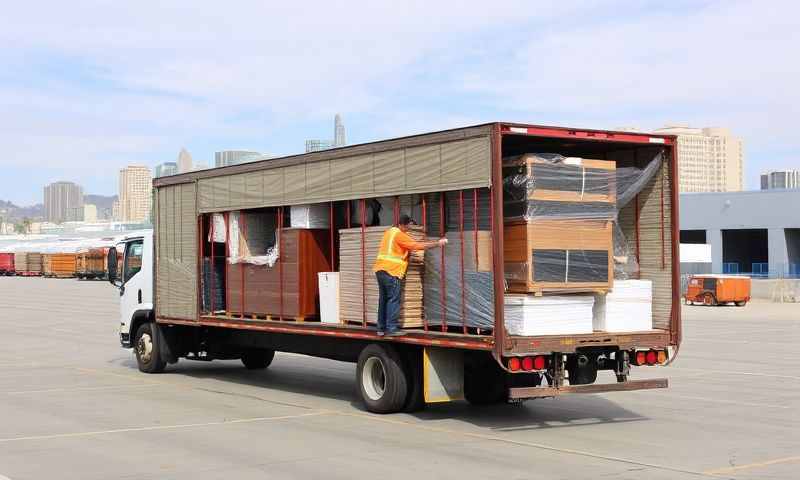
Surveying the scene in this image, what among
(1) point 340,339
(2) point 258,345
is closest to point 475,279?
(1) point 340,339

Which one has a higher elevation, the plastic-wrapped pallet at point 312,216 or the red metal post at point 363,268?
the plastic-wrapped pallet at point 312,216

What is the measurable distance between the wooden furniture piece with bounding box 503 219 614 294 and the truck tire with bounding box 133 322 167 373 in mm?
8286

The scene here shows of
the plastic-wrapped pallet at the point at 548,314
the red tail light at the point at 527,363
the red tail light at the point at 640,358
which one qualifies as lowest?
the red tail light at the point at 640,358

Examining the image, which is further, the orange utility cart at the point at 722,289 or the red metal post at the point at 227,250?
the orange utility cart at the point at 722,289

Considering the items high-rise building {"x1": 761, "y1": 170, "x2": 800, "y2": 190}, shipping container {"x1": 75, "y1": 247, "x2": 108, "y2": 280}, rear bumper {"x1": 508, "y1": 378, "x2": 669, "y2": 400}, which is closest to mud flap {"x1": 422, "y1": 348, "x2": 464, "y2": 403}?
rear bumper {"x1": 508, "y1": 378, "x2": 669, "y2": 400}

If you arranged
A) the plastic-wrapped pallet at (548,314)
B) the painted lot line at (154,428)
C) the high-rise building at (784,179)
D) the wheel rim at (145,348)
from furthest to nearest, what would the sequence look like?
the high-rise building at (784,179)
the wheel rim at (145,348)
the plastic-wrapped pallet at (548,314)
the painted lot line at (154,428)

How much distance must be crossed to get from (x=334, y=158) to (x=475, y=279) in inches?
117

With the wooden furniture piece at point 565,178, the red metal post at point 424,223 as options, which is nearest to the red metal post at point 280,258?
the red metal post at point 424,223

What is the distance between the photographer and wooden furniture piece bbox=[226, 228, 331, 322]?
47.3ft

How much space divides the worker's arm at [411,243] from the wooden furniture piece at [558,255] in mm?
841

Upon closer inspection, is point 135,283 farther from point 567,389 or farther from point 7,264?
point 7,264

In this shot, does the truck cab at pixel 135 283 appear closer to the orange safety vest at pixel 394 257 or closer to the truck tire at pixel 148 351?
the truck tire at pixel 148 351

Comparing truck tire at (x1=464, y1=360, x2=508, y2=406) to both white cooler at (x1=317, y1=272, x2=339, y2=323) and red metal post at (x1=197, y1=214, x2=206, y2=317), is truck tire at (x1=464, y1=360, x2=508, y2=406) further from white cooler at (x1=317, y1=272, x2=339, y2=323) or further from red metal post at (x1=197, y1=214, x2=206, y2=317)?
red metal post at (x1=197, y1=214, x2=206, y2=317)

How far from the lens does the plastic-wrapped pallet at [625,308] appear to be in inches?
484
